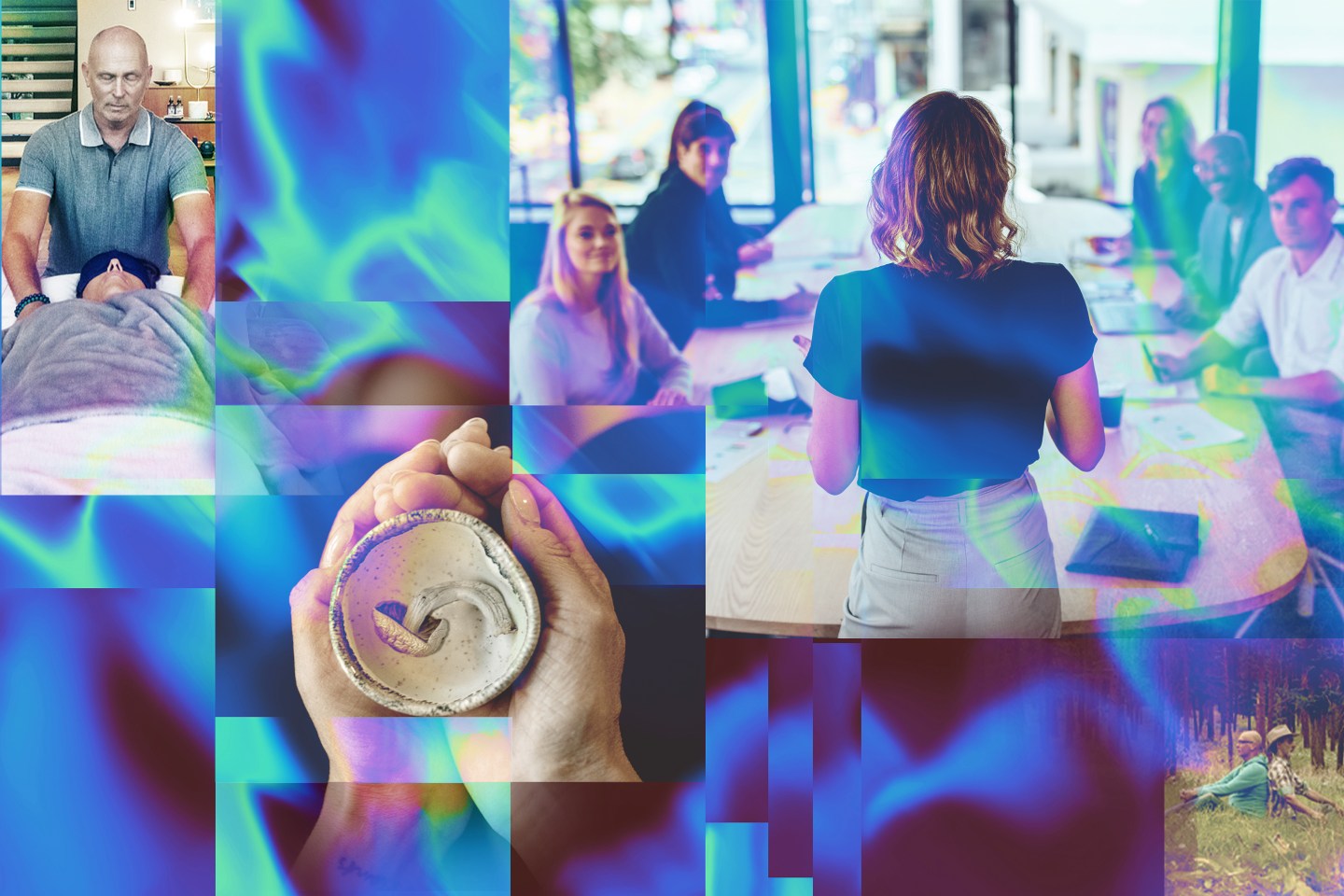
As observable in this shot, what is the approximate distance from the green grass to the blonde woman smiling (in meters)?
1.12

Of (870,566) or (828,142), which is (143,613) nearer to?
(870,566)

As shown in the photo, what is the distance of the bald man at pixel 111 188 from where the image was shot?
2.05 metres

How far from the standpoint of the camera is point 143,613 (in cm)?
210

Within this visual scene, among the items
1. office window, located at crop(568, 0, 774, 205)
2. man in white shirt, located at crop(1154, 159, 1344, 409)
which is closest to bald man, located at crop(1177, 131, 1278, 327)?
man in white shirt, located at crop(1154, 159, 1344, 409)

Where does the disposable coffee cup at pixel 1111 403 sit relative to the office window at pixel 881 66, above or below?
below

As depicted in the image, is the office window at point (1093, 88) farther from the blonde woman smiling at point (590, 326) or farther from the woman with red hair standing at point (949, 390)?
the blonde woman smiling at point (590, 326)

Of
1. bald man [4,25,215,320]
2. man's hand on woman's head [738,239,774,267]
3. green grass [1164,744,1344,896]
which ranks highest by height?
bald man [4,25,215,320]

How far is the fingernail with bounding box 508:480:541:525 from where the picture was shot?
6.68ft

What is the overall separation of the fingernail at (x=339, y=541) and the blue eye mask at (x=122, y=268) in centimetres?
53
